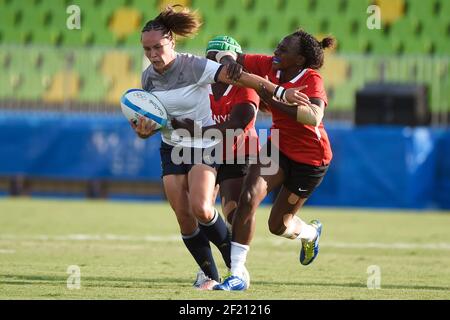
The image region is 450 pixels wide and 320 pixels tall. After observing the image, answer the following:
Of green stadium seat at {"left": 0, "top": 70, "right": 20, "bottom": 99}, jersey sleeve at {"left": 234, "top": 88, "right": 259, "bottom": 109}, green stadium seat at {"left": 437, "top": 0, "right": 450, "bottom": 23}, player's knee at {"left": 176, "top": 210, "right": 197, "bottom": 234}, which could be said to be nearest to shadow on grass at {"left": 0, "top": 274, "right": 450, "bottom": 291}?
player's knee at {"left": 176, "top": 210, "right": 197, "bottom": 234}

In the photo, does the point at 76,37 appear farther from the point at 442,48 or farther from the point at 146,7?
the point at 442,48

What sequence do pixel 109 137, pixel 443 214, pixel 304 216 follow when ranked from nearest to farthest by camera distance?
pixel 304 216 < pixel 443 214 < pixel 109 137

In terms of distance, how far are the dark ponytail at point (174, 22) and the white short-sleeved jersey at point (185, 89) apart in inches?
8.3

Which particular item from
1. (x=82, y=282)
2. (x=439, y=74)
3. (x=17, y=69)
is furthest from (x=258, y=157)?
(x=17, y=69)

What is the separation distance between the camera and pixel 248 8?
21.6 meters

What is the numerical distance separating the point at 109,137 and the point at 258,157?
31.6ft

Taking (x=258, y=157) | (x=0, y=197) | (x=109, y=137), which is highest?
(x=258, y=157)

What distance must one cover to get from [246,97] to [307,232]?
1492 mm

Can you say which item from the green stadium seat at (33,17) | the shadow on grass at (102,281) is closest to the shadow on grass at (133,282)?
the shadow on grass at (102,281)

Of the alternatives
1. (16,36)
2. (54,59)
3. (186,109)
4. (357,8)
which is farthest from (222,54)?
(16,36)

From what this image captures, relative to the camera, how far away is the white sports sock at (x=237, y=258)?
24.8 ft

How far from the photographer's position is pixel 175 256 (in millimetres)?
10375

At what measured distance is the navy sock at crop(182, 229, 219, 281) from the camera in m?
7.87
